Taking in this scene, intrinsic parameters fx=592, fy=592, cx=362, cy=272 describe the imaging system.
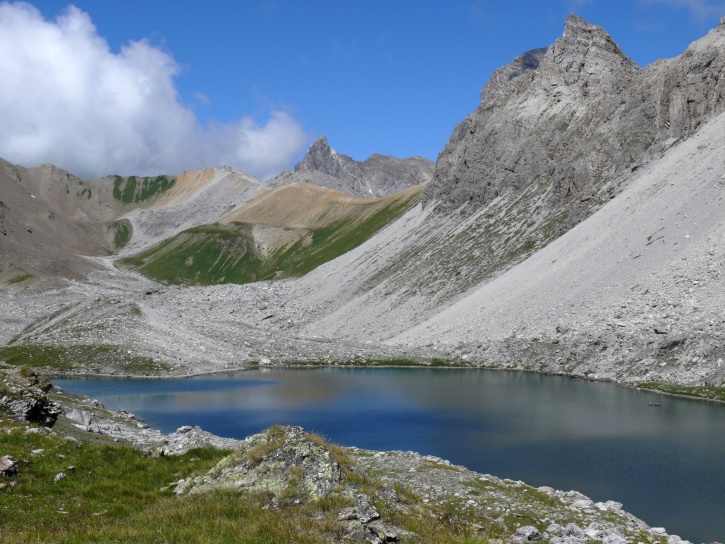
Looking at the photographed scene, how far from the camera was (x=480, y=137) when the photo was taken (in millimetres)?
157000

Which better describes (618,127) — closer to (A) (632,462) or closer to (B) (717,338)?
(B) (717,338)

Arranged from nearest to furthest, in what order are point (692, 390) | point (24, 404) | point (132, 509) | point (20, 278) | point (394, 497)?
point (132, 509)
point (394, 497)
point (24, 404)
point (692, 390)
point (20, 278)

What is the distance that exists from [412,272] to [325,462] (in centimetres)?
11212

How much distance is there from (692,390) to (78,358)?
78.8m

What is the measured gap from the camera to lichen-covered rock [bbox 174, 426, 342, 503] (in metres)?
18.3

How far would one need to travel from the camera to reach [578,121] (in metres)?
135

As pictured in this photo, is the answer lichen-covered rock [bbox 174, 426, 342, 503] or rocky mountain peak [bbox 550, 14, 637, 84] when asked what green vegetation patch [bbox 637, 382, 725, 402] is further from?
rocky mountain peak [bbox 550, 14, 637, 84]

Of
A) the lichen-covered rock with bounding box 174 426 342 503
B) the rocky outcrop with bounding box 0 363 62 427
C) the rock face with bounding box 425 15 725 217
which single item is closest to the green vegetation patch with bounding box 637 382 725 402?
the lichen-covered rock with bounding box 174 426 342 503

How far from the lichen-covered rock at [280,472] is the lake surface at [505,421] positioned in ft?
62.6

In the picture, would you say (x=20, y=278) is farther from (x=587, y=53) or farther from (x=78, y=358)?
(x=587, y=53)

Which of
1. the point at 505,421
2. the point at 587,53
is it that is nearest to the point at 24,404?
the point at 505,421

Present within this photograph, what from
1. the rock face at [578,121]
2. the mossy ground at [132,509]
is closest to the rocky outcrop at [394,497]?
the mossy ground at [132,509]

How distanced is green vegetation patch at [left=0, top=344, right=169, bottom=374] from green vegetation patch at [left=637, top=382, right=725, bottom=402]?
62.7 metres

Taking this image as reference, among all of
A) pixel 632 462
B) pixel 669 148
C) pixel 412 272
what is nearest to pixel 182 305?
pixel 412 272
